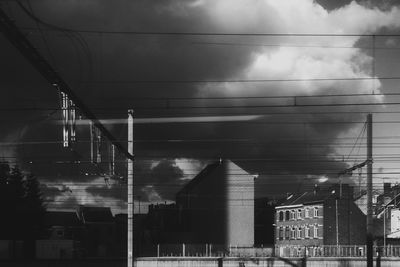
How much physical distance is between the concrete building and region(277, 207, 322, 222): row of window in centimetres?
1230

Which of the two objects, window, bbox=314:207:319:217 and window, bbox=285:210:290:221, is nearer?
window, bbox=314:207:319:217

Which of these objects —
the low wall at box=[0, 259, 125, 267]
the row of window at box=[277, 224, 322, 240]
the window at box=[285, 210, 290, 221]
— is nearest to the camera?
the low wall at box=[0, 259, 125, 267]

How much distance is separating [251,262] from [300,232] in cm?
3717

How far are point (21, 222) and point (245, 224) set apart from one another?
19.6 metres

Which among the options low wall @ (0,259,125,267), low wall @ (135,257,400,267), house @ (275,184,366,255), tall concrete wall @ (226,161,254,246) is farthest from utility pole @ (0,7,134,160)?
house @ (275,184,366,255)

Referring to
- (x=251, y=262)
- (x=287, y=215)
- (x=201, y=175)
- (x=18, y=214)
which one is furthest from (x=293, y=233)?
(x=251, y=262)

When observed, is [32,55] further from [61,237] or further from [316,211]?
[316,211]

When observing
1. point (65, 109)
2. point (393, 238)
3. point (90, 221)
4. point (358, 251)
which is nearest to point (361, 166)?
point (65, 109)

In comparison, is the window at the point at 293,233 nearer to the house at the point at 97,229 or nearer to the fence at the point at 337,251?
the fence at the point at 337,251

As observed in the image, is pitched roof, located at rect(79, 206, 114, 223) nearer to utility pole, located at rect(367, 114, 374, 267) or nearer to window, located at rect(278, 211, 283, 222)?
window, located at rect(278, 211, 283, 222)

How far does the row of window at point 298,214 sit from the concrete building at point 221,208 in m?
12.3

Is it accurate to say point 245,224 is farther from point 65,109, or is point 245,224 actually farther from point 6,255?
point 65,109

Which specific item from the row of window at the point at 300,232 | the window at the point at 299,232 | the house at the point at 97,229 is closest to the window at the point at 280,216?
the row of window at the point at 300,232

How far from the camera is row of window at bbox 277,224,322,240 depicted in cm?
7182
